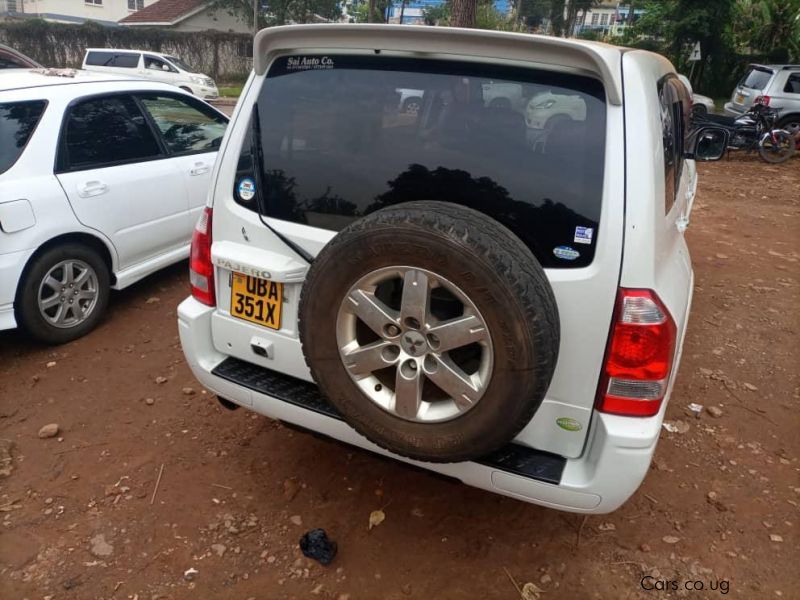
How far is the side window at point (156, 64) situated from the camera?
19.1 m

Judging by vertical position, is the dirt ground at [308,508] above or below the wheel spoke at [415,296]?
below

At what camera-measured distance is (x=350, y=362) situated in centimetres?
195

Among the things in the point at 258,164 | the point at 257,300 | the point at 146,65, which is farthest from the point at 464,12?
the point at 146,65

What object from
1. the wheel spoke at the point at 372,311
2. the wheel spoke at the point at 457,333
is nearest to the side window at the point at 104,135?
the wheel spoke at the point at 372,311

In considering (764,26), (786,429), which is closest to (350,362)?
(786,429)

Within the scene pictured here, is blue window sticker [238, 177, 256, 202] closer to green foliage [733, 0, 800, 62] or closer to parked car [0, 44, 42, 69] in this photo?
parked car [0, 44, 42, 69]

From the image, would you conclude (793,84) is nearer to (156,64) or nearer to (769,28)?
(769,28)

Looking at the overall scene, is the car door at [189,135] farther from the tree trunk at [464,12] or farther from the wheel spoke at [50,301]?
the tree trunk at [464,12]

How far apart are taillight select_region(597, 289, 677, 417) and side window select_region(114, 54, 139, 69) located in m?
21.0

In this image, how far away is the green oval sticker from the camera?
6.46 ft

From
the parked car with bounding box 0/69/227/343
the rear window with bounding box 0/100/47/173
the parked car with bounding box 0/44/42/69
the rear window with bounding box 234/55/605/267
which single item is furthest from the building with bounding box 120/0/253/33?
the rear window with bounding box 234/55/605/267

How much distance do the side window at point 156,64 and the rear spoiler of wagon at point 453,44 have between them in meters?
19.5

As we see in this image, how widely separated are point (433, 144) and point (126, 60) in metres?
20.7

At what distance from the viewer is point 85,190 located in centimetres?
389
